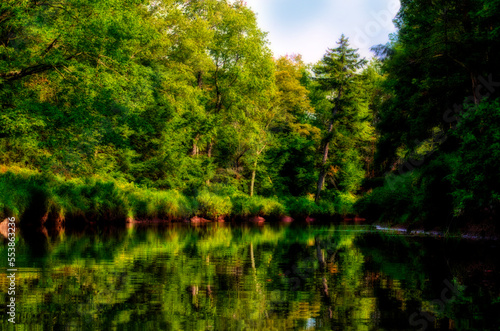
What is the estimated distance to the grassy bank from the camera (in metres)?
20.4

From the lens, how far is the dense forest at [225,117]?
18641mm

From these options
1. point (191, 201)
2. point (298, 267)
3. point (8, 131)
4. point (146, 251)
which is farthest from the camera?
point (191, 201)

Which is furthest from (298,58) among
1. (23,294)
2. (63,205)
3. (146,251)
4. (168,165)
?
(23,294)

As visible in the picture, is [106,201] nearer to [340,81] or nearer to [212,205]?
[212,205]

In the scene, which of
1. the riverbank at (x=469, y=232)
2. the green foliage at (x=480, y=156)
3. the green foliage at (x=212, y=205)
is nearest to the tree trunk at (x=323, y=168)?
the green foliage at (x=212, y=205)

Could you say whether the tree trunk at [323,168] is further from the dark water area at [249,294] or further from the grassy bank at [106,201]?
the dark water area at [249,294]

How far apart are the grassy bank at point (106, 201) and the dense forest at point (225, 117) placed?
10cm

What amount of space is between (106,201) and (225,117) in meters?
21.5

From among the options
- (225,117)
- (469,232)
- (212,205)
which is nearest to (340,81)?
(225,117)

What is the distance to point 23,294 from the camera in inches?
205

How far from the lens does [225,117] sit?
45.6 meters

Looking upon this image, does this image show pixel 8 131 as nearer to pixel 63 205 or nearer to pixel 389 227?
pixel 63 205

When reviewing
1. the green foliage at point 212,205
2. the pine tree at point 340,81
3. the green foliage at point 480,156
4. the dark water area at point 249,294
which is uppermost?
the pine tree at point 340,81

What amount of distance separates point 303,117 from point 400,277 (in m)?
49.9
